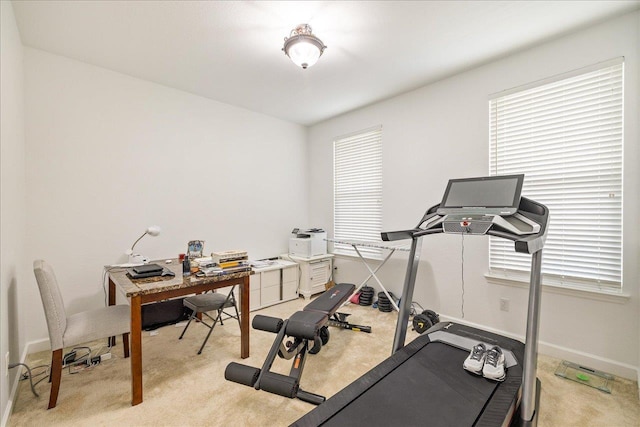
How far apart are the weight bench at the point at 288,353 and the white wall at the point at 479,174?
161 cm

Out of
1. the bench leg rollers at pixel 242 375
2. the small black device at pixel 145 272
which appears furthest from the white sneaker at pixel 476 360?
the small black device at pixel 145 272

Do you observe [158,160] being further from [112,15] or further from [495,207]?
[495,207]

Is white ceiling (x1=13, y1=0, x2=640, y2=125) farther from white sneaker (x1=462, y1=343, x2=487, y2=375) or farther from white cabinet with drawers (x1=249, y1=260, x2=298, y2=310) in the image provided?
white sneaker (x1=462, y1=343, x2=487, y2=375)

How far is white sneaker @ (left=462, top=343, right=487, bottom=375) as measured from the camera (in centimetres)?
176

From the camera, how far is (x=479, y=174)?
117 inches

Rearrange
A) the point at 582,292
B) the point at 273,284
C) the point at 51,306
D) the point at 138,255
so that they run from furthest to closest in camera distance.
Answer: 1. the point at 273,284
2. the point at 138,255
3. the point at 582,292
4. the point at 51,306

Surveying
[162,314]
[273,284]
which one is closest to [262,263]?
[273,284]

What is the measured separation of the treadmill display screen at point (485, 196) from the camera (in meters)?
1.77

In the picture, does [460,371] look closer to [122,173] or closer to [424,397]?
[424,397]

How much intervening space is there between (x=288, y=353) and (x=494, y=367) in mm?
1344

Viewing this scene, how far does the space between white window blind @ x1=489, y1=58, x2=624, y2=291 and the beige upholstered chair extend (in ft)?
11.7

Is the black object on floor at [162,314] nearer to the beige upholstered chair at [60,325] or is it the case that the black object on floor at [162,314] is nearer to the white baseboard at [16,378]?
the white baseboard at [16,378]

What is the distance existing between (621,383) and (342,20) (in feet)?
11.7

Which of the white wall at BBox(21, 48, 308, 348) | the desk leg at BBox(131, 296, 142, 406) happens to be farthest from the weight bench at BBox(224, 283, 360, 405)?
the white wall at BBox(21, 48, 308, 348)
